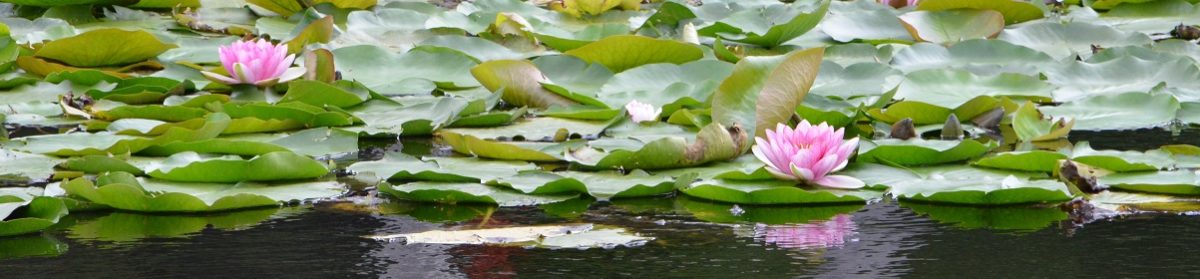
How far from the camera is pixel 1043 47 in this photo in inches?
175

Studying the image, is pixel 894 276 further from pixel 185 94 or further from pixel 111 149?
pixel 185 94

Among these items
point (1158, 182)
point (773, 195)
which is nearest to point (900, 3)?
point (1158, 182)

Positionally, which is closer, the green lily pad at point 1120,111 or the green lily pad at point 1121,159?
the green lily pad at point 1121,159

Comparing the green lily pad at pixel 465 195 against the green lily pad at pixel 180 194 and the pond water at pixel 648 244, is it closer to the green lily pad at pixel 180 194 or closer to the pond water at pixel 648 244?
the pond water at pixel 648 244

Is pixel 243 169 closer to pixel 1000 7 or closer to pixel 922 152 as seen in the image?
pixel 922 152

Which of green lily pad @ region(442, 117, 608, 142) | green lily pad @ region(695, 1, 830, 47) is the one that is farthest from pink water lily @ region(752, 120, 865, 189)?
green lily pad @ region(695, 1, 830, 47)

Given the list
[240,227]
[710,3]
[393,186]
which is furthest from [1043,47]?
[240,227]

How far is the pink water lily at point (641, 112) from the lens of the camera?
3299 mm

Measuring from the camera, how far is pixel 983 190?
2.40 meters

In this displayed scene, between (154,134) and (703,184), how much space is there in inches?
50.5

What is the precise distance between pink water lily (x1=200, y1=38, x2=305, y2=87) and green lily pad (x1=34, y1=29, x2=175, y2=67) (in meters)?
0.54

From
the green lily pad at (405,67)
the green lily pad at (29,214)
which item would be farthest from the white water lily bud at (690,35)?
the green lily pad at (29,214)

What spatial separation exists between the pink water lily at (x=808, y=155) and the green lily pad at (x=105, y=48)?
2297mm

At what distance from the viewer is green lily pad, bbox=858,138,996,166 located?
2.73 metres
